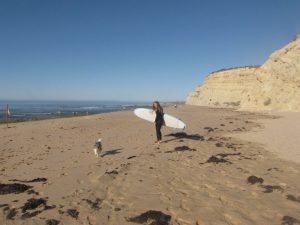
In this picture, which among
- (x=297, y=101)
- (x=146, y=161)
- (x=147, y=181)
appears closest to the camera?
(x=147, y=181)

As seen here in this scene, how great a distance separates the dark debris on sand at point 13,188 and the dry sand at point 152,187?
2cm

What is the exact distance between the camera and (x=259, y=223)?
17.4 feet

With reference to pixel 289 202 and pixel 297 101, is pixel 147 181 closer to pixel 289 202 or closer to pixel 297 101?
pixel 289 202

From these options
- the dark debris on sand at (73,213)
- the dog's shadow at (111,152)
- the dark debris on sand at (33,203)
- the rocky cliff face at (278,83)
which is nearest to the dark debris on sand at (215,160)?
the dog's shadow at (111,152)

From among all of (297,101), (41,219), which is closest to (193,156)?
(41,219)

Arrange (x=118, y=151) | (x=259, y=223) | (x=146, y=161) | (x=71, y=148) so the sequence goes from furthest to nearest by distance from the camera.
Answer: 1. (x=71, y=148)
2. (x=118, y=151)
3. (x=146, y=161)
4. (x=259, y=223)

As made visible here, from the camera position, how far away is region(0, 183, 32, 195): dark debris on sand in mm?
7164

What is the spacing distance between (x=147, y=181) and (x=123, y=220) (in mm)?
2456

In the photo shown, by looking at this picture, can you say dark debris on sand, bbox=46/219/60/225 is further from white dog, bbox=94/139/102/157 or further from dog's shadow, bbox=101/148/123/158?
dog's shadow, bbox=101/148/123/158

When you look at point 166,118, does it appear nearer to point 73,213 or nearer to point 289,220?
point 73,213

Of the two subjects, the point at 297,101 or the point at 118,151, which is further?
the point at 297,101

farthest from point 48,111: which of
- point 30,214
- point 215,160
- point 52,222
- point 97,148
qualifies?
point 52,222

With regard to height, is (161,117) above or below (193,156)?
above

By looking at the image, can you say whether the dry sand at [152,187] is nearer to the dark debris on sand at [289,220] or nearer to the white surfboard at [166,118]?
the dark debris on sand at [289,220]
